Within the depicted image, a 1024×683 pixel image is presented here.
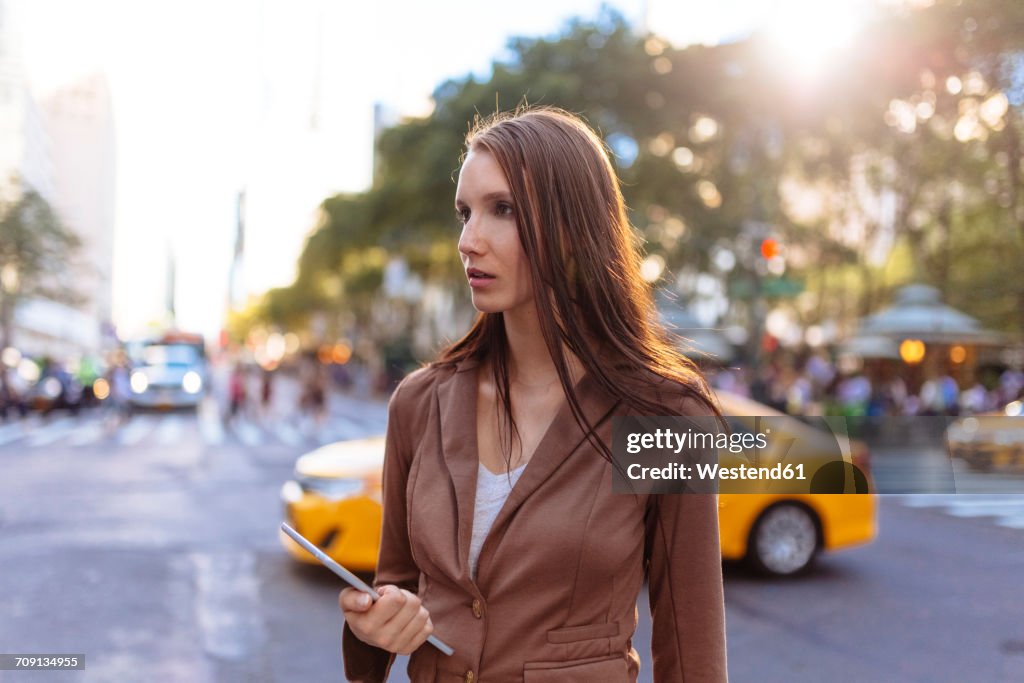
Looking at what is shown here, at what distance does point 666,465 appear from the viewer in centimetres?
166

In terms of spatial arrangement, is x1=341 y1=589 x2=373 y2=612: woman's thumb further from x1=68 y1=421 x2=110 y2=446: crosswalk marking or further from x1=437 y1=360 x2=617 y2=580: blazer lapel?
x1=68 y1=421 x2=110 y2=446: crosswalk marking

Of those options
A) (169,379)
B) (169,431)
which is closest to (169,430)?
(169,431)

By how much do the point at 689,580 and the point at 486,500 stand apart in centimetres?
40

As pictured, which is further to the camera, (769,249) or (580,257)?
(769,249)

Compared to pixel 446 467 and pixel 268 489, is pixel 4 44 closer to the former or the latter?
pixel 268 489

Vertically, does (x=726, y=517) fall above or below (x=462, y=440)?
below

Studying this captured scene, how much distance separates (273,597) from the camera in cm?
688

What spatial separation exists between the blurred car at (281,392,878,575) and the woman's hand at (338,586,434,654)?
18.8 feet

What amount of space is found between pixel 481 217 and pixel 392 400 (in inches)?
18.2

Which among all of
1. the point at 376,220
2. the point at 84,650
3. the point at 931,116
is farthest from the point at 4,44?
the point at 376,220

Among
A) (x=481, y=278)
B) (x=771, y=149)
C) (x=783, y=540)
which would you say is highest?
(x=771, y=149)

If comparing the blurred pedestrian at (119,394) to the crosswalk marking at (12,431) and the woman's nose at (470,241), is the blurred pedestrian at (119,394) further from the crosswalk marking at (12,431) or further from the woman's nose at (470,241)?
the woman's nose at (470,241)

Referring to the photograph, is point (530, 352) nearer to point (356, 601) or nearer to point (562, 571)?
point (562, 571)

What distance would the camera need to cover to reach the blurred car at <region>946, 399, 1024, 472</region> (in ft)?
8.08
